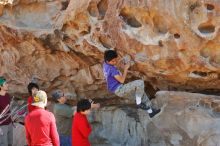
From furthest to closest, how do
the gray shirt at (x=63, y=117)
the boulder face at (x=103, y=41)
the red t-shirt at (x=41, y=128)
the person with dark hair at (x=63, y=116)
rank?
1. the gray shirt at (x=63, y=117)
2. the person with dark hair at (x=63, y=116)
3. the boulder face at (x=103, y=41)
4. the red t-shirt at (x=41, y=128)

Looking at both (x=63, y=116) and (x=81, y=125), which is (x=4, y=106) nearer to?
(x=63, y=116)

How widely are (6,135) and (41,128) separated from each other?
2.02 metres

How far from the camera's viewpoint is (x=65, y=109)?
288 inches

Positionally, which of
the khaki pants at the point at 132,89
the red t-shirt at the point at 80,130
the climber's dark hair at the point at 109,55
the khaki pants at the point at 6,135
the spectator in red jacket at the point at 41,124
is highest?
the climber's dark hair at the point at 109,55

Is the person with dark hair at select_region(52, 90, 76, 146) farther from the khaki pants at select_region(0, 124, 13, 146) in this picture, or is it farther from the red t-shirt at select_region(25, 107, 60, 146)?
the red t-shirt at select_region(25, 107, 60, 146)

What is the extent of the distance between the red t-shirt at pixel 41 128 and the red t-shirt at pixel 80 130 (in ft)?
2.70

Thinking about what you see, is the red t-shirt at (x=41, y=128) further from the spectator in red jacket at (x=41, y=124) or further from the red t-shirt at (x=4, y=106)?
the red t-shirt at (x=4, y=106)

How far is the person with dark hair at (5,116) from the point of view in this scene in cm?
684

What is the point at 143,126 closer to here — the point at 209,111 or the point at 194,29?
the point at 209,111

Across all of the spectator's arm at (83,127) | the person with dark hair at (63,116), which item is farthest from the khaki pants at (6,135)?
the spectator's arm at (83,127)

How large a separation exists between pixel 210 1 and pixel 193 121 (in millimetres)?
1622

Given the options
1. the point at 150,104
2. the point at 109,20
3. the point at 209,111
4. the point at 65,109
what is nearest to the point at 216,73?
the point at 209,111

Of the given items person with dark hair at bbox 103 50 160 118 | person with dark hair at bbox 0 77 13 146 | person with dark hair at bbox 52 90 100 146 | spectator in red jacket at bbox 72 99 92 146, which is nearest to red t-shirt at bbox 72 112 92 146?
spectator in red jacket at bbox 72 99 92 146

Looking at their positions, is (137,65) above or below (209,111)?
above
